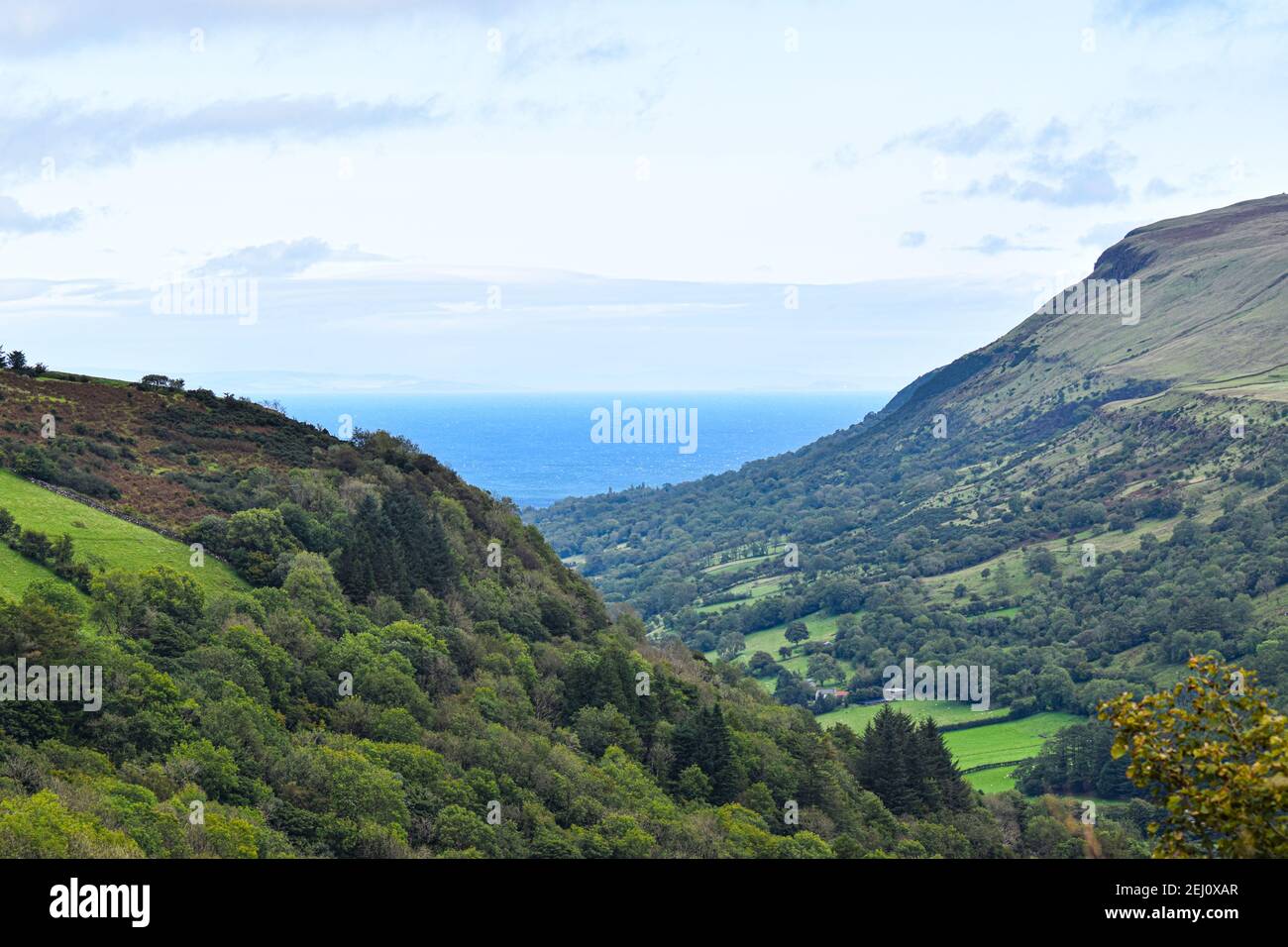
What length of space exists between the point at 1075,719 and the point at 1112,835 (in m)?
68.3

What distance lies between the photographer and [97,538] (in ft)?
147

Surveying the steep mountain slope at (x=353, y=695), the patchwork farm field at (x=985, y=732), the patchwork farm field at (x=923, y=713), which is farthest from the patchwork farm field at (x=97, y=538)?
the patchwork farm field at (x=923, y=713)

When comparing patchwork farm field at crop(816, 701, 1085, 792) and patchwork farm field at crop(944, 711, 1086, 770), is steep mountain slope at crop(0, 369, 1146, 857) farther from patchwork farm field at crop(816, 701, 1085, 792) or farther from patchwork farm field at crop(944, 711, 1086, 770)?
patchwork farm field at crop(944, 711, 1086, 770)

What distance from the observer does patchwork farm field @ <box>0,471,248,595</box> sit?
4275 centimetres

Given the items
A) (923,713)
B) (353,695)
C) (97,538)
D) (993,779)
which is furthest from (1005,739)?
(97,538)

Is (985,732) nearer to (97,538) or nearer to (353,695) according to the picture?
(353,695)

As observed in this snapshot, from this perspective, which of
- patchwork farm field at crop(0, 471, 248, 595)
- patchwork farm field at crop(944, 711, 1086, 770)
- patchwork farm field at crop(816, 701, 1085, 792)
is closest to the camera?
patchwork farm field at crop(0, 471, 248, 595)

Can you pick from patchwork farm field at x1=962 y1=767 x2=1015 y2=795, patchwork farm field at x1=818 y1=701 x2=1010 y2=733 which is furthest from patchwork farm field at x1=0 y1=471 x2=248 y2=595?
patchwork farm field at x1=818 y1=701 x2=1010 y2=733

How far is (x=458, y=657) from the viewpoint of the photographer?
51719 millimetres

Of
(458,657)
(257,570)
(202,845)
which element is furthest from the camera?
(458,657)

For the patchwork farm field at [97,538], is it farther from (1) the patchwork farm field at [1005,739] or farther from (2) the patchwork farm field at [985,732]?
(1) the patchwork farm field at [1005,739]

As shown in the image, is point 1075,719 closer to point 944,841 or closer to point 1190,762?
point 944,841

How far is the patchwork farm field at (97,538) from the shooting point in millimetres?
42750
